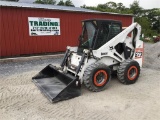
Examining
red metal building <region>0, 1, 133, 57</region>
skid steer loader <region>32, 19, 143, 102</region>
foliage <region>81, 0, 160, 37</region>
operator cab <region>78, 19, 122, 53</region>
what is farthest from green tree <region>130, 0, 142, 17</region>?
operator cab <region>78, 19, 122, 53</region>

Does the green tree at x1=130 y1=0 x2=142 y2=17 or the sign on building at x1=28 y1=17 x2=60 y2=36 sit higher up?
the green tree at x1=130 y1=0 x2=142 y2=17

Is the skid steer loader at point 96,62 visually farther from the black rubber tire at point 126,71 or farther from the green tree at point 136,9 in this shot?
the green tree at point 136,9

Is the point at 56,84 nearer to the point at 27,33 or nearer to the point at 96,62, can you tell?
the point at 96,62

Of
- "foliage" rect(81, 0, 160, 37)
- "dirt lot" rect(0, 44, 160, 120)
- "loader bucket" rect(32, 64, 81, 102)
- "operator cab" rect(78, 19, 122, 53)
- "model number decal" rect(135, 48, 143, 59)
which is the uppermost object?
"foliage" rect(81, 0, 160, 37)

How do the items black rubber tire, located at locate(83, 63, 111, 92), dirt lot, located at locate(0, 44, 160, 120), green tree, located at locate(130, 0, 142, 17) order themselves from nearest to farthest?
dirt lot, located at locate(0, 44, 160, 120) < black rubber tire, located at locate(83, 63, 111, 92) < green tree, located at locate(130, 0, 142, 17)

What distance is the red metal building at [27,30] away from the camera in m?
9.79

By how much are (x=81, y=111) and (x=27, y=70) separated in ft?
14.1

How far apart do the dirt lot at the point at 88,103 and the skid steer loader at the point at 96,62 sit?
24 cm

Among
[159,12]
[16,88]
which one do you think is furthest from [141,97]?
[159,12]

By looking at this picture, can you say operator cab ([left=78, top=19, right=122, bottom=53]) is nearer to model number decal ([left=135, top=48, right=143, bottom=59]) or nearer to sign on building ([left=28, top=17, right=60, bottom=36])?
model number decal ([left=135, top=48, right=143, bottom=59])

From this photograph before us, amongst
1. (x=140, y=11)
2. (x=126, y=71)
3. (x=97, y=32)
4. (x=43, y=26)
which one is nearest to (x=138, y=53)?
(x=126, y=71)

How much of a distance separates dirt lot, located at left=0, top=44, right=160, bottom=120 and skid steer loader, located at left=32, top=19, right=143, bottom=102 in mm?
242

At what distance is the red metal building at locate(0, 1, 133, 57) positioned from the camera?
9792 mm

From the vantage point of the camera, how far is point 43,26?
1080cm
